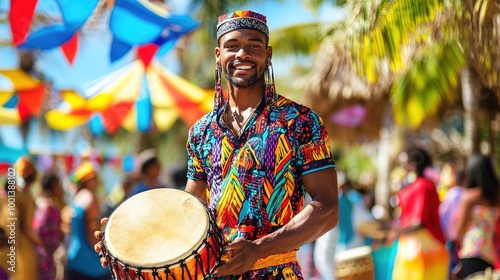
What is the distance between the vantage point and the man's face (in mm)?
3268

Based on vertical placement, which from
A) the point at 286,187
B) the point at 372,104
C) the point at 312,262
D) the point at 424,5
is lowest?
the point at 312,262

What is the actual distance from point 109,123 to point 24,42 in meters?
5.84

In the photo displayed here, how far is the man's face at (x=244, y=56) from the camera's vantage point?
129 inches

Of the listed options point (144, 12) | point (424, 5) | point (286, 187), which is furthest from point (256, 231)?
point (144, 12)

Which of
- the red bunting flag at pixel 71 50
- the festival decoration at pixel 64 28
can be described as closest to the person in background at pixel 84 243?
the red bunting flag at pixel 71 50

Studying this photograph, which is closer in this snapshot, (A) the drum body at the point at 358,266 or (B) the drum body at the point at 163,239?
(B) the drum body at the point at 163,239

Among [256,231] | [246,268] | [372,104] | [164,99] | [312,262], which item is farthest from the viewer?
[372,104]

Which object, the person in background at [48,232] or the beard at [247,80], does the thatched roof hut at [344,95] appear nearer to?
the person in background at [48,232]

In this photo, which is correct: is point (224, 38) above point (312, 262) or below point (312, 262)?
above

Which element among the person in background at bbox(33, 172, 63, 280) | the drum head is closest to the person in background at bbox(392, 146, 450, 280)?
the person in background at bbox(33, 172, 63, 280)

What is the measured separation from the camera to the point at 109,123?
12859mm

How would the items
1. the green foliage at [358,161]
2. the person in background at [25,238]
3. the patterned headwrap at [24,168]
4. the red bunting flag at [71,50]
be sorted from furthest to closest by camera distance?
the green foliage at [358,161] → the red bunting flag at [71,50] → the patterned headwrap at [24,168] → the person in background at [25,238]

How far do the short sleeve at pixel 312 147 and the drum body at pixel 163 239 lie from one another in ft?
1.51

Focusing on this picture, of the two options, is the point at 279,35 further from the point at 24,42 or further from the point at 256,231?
the point at 256,231
